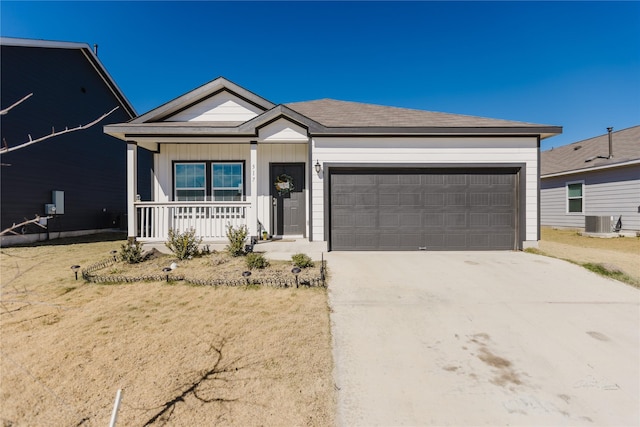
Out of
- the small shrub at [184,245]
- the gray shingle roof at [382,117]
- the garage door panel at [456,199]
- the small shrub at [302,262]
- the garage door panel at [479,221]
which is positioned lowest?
the small shrub at [302,262]

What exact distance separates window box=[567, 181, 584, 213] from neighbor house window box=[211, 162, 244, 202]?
15755mm

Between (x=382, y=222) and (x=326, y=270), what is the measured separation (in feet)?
8.16

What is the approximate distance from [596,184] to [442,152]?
10.7m

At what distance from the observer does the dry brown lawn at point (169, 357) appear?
233cm

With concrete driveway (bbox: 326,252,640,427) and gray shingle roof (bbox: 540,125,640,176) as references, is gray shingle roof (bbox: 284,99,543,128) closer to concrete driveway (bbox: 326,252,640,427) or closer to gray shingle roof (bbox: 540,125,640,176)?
concrete driveway (bbox: 326,252,640,427)

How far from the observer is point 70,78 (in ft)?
→ 37.6

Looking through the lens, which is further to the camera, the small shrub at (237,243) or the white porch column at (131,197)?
the white porch column at (131,197)

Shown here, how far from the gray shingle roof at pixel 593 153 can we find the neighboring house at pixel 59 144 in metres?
21.9

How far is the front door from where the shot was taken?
326 inches

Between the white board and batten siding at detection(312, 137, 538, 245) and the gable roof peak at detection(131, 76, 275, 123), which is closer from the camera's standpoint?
the white board and batten siding at detection(312, 137, 538, 245)

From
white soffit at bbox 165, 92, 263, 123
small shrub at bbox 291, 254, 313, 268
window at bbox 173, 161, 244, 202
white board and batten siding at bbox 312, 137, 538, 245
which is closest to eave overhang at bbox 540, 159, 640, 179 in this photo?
white board and batten siding at bbox 312, 137, 538, 245

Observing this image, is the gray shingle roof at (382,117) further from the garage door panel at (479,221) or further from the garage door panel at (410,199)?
the garage door panel at (479,221)

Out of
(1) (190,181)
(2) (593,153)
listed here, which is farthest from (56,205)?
(2) (593,153)

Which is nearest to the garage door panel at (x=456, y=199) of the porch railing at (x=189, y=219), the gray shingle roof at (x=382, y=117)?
the gray shingle roof at (x=382, y=117)
